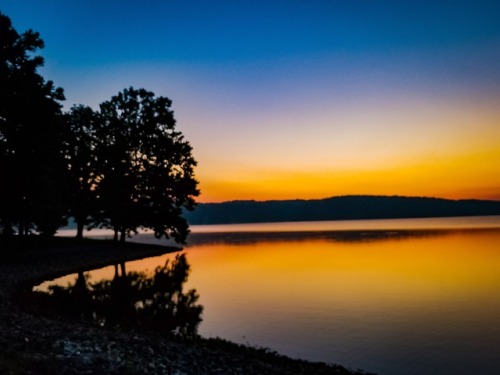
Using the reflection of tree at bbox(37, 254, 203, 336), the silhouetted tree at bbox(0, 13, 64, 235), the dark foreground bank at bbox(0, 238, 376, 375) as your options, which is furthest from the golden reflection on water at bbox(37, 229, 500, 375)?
the silhouetted tree at bbox(0, 13, 64, 235)

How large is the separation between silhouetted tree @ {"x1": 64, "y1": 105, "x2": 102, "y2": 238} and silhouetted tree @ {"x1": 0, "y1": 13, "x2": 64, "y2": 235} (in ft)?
99.6

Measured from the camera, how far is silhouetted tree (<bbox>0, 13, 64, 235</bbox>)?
132 feet

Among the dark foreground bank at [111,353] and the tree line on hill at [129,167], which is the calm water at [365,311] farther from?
the tree line on hill at [129,167]

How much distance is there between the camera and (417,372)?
59.2ft

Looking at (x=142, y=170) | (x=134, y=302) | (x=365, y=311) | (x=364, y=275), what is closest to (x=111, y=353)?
(x=134, y=302)

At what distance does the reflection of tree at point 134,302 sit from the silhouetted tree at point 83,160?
32436 mm

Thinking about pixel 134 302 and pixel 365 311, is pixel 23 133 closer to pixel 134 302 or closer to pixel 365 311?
pixel 134 302

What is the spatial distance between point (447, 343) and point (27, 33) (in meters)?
45.8

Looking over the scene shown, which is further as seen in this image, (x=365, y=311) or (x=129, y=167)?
(x=129, y=167)

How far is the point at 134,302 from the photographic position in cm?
3189

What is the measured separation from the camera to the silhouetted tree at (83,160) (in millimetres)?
72250

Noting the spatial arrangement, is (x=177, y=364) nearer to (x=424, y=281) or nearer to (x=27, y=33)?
(x=424, y=281)

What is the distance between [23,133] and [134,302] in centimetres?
2208

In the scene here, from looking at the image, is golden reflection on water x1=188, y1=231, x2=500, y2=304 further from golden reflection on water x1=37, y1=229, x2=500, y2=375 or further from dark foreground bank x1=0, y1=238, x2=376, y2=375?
dark foreground bank x1=0, y1=238, x2=376, y2=375
